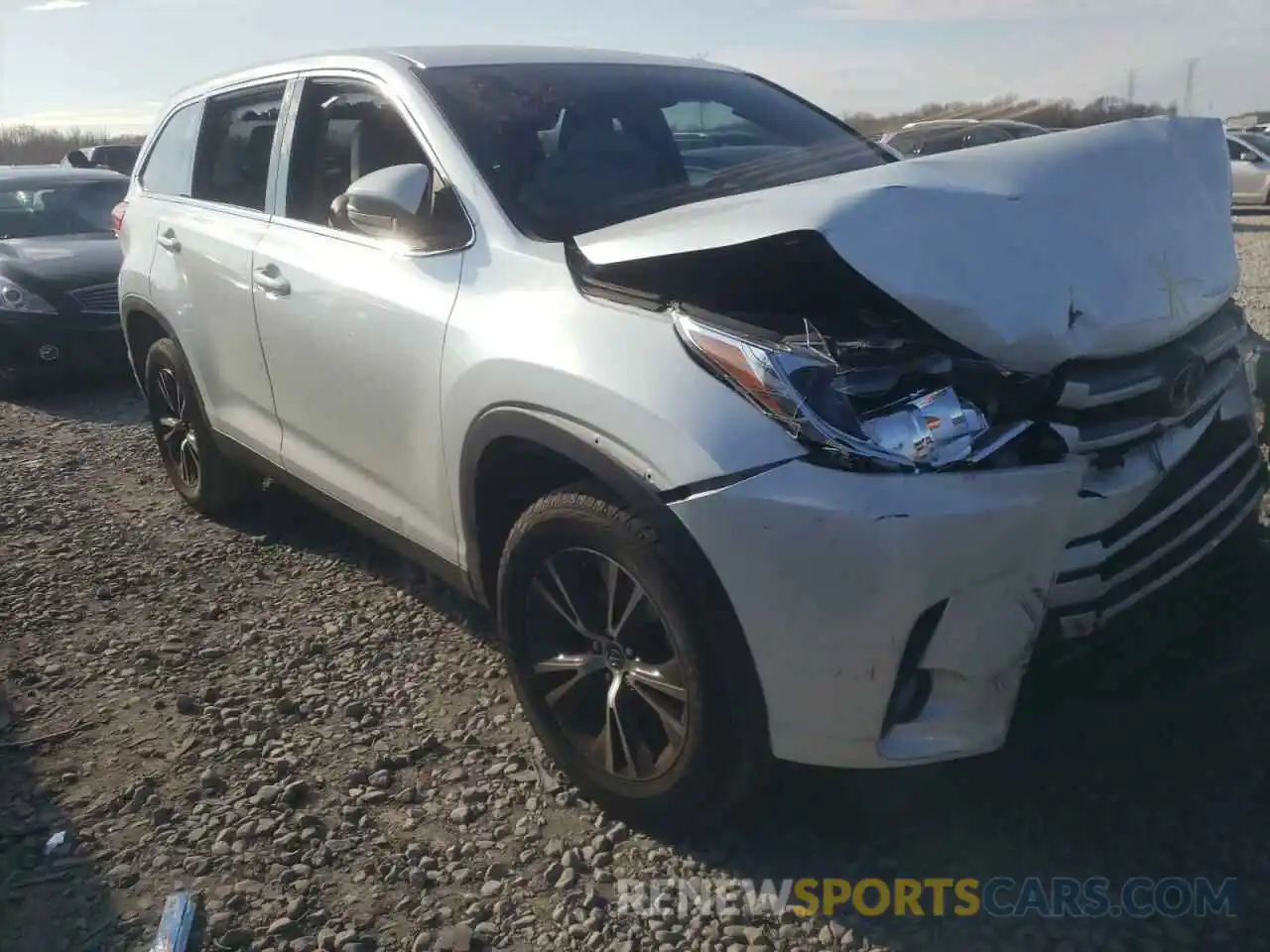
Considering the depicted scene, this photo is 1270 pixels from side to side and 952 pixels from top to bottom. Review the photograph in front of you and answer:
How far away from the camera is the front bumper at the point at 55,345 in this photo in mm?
7738

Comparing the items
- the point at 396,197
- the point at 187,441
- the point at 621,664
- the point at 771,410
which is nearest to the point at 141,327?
the point at 187,441

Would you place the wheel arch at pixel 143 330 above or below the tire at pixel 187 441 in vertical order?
above

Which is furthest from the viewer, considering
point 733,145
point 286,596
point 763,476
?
point 286,596

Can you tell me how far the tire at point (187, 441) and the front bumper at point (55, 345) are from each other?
2918 millimetres

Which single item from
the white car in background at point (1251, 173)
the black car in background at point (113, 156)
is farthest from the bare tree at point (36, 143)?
the white car in background at point (1251, 173)

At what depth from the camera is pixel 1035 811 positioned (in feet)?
8.71

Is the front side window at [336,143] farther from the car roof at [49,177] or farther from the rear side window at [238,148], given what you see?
the car roof at [49,177]

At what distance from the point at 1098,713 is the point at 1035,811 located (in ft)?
0.96

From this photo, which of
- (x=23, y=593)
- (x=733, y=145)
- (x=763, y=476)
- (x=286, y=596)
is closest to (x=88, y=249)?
(x=23, y=593)

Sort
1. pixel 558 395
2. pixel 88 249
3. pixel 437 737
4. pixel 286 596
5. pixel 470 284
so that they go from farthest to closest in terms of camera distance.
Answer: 1. pixel 88 249
2. pixel 286 596
3. pixel 437 737
4. pixel 470 284
5. pixel 558 395

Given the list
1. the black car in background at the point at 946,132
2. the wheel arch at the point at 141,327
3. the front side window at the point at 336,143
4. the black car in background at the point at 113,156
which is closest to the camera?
the front side window at the point at 336,143

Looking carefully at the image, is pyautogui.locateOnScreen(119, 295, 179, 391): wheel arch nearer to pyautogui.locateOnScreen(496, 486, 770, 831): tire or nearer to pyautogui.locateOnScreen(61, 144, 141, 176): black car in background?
pyautogui.locateOnScreen(496, 486, 770, 831): tire

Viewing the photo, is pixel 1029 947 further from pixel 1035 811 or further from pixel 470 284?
pixel 470 284

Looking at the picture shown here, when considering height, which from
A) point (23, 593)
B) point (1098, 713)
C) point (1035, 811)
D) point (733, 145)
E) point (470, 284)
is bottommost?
point (23, 593)
